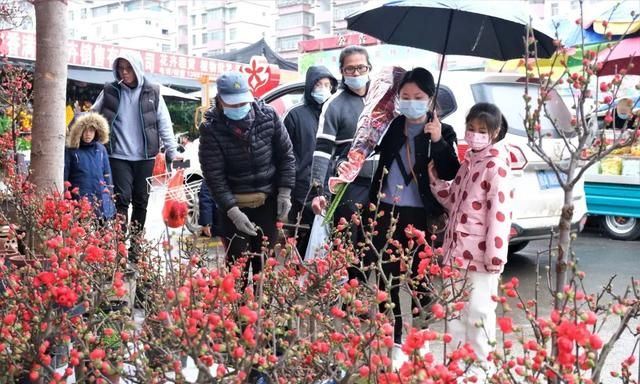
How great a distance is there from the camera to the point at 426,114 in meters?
3.81

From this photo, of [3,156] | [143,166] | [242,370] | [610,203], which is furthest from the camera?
[610,203]

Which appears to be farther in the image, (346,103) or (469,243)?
(346,103)

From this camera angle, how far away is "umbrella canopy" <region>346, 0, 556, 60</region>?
3795 millimetres

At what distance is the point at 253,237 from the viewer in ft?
13.7

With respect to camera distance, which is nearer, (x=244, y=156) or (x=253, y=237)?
(x=244, y=156)

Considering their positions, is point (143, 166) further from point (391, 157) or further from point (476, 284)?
point (476, 284)

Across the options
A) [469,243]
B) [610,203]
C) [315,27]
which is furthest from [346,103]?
[315,27]

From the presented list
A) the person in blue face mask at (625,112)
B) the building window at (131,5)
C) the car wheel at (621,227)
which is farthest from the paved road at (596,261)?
the building window at (131,5)

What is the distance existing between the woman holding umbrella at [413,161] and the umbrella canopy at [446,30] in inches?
14.6

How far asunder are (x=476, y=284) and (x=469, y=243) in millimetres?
213

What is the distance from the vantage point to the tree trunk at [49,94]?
12.9 ft

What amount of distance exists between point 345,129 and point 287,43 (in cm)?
5885

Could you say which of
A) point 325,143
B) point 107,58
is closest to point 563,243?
point 325,143

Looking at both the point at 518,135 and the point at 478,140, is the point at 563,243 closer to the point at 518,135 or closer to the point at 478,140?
the point at 478,140
